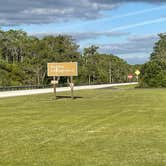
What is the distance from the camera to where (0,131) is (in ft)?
53.1

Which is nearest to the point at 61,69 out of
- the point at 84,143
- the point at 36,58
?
the point at 84,143

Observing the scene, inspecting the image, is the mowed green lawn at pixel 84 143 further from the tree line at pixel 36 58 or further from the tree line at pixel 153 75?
the tree line at pixel 36 58

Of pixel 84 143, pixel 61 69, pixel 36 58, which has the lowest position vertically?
pixel 84 143

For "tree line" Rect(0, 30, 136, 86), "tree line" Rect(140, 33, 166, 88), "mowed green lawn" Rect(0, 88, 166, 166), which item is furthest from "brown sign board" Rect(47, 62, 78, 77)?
"tree line" Rect(0, 30, 136, 86)

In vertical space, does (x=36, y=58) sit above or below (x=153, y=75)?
above

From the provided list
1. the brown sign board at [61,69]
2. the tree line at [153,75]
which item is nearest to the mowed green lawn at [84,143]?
the brown sign board at [61,69]

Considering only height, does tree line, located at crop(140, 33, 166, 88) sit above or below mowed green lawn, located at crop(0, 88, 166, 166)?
above

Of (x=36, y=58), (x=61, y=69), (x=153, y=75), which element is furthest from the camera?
(x=36, y=58)

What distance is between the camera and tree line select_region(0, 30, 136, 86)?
3979 inches

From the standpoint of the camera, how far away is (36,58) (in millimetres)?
111812

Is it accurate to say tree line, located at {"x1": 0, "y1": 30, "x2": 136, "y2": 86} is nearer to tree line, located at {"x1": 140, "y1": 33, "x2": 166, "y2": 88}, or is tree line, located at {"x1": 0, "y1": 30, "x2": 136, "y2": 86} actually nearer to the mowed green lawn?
tree line, located at {"x1": 140, "y1": 33, "x2": 166, "y2": 88}

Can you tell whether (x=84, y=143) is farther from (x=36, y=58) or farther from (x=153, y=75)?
(x=36, y=58)

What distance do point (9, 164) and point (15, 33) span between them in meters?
124

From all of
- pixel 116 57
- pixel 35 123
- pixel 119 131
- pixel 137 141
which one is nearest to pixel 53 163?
pixel 137 141
